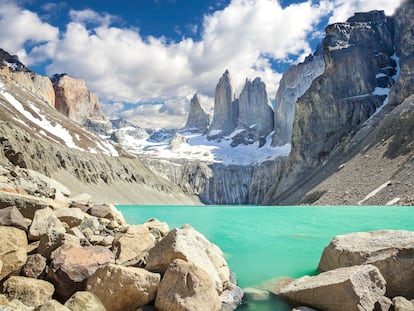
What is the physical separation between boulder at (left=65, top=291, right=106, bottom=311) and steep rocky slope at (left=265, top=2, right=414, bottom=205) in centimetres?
5225

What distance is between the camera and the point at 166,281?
7.75 meters

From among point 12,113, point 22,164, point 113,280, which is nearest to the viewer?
point 113,280

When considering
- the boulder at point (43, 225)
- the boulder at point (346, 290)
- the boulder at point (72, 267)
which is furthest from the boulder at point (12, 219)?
the boulder at point (346, 290)

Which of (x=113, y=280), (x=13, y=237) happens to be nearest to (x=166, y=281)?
(x=113, y=280)

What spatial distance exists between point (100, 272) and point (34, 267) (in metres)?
1.87

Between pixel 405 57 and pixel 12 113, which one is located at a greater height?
pixel 405 57

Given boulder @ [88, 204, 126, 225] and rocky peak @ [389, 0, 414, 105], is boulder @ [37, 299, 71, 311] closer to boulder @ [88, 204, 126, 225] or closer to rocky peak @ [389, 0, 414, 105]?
boulder @ [88, 204, 126, 225]

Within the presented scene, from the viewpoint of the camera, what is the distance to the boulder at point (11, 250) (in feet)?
26.2

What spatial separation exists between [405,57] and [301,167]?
44167 millimetres

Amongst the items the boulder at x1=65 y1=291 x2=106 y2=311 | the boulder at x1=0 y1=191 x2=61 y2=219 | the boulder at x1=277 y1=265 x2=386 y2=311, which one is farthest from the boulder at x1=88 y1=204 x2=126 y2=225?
the boulder at x1=277 y1=265 x2=386 y2=311

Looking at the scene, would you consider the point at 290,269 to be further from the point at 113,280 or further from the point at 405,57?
the point at 405,57

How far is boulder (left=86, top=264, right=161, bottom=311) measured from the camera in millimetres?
7488

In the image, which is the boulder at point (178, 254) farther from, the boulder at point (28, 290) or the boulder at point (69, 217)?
the boulder at point (69, 217)

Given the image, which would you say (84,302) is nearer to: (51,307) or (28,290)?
(51,307)
